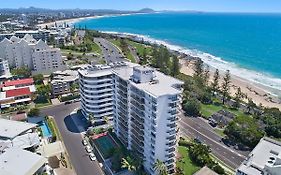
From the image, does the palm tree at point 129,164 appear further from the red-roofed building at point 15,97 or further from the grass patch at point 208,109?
the red-roofed building at point 15,97

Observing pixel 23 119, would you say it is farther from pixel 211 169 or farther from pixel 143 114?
pixel 211 169

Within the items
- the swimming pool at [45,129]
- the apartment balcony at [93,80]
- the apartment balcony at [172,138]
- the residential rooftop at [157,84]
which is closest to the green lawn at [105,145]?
the swimming pool at [45,129]

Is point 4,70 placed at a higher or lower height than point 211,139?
higher

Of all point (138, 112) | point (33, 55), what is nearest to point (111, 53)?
point (33, 55)

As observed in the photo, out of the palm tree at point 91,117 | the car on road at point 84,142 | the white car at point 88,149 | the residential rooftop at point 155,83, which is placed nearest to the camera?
the residential rooftop at point 155,83

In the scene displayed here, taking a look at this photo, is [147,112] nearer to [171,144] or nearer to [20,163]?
[171,144]

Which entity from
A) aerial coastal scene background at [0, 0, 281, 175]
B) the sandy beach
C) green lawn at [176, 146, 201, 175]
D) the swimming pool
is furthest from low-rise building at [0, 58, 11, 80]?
the sandy beach
